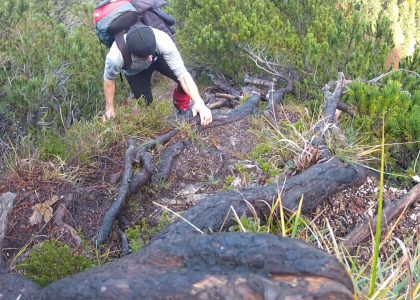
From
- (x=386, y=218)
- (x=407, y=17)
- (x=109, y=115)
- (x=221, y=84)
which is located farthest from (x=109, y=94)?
(x=407, y=17)

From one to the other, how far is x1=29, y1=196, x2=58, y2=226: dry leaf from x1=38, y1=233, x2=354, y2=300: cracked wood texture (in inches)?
71.2

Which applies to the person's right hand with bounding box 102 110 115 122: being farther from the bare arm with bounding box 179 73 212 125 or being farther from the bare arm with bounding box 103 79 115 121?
the bare arm with bounding box 179 73 212 125

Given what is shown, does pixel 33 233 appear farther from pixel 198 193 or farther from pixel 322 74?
pixel 322 74

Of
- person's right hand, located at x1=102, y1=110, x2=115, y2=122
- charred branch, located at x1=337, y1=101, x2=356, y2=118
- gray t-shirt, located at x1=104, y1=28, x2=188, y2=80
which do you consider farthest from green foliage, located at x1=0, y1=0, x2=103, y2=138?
charred branch, located at x1=337, y1=101, x2=356, y2=118

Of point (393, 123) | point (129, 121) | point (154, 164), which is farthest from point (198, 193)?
point (393, 123)

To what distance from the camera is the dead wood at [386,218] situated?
3.33 metres

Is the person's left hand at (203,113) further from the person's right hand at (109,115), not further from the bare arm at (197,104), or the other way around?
the person's right hand at (109,115)

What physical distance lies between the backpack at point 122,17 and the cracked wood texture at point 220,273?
2.73m

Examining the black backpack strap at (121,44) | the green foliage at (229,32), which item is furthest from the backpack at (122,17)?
the green foliage at (229,32)

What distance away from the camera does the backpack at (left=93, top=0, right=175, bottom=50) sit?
14.0 ft

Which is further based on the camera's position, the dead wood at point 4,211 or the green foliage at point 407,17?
the green foliage at point 407,17

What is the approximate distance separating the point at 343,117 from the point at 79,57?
380 centimetres

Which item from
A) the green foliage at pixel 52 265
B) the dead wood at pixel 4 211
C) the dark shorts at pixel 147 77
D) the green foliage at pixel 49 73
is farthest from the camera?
the green foliage at pixel 49 73

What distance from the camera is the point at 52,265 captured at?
2.81m
